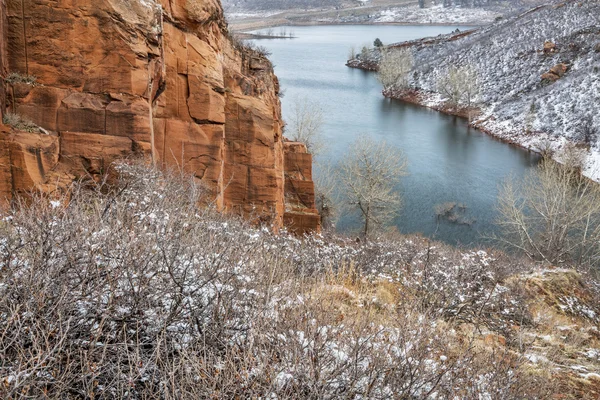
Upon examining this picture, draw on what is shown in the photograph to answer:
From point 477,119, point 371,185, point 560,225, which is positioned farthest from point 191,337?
point 477,119

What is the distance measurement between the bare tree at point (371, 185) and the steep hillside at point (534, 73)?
14359 millimetres

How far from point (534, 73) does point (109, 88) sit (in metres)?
50.0

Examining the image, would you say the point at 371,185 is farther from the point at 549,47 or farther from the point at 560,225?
the point at 549,47

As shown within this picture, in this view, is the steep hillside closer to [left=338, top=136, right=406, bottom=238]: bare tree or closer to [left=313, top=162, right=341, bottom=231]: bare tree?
[left=338, top=136, right=406, bottom=238]: bare tree

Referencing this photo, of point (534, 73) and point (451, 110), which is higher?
point (534, 73)

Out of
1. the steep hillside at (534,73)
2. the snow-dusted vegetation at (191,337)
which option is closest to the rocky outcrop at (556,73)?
the steep hillside at (534,73)

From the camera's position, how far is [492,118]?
42.4 m

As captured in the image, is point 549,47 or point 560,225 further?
point 549,47

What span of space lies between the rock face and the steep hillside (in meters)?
27.4

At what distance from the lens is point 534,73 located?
157ft

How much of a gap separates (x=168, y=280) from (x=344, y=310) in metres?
2.55

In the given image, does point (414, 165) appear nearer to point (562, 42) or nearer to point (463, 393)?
point (463, 393)

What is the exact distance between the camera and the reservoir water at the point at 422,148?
24.4 m

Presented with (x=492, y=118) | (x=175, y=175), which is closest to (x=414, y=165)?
(x=492, y=118)
